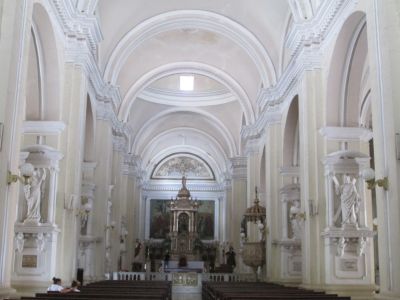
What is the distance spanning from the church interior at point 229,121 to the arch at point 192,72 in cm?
6

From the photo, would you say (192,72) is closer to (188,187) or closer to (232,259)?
(232,259)

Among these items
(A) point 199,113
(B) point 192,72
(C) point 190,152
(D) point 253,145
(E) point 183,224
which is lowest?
(E) point 183,224

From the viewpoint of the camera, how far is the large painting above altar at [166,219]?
37594 mm

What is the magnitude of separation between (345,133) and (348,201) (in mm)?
1571

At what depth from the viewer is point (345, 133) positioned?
12.4 meters

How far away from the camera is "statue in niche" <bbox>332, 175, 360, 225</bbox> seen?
1177 cm

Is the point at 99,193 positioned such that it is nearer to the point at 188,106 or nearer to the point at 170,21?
the point at 170,21

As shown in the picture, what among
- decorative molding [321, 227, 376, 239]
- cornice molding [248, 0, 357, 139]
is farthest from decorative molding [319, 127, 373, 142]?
decorative molding [321, 227, 376, 239]

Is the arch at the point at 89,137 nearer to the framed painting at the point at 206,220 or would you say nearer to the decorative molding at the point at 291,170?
the decorative molding at the point at 291,170

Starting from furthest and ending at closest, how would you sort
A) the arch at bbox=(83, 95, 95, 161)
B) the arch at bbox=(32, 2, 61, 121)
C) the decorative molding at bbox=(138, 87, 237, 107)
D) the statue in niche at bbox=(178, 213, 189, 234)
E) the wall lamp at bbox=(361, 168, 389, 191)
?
the statue in niche at bbox=(178, 213, 189, 234), the decorative molding at bbox=(138, 87, 237, 107), the arch at bbox=(83, 95, 95, 161), the arch at bbox=(32, 2, 61, 121), the wall lamp at bbox=(361, 168, 389, 191)

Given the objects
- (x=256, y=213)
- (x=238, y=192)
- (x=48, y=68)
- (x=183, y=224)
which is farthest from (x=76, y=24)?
(x=183, y=224)

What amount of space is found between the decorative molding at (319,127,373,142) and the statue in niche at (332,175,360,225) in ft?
3.09

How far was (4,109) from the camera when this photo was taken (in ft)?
24.2

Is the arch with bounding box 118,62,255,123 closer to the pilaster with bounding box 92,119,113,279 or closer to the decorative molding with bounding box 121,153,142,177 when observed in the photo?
the decorative molding with bounding box 121,153,142,177
